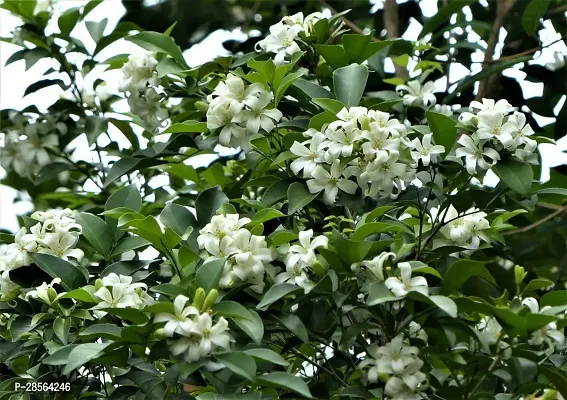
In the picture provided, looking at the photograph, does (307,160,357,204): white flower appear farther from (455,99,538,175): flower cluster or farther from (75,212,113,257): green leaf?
(75,212,113,257): green leaf

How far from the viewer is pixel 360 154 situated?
1125 mm

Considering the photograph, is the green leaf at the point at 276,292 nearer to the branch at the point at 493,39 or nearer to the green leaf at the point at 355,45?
the green leaf at the point at 355,45

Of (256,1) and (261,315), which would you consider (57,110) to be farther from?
(261,315)

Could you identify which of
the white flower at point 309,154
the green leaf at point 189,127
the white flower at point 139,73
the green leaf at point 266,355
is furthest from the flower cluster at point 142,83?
the green leaf at point 266,355

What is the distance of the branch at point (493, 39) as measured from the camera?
1.92 meters

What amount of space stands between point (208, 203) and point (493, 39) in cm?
94

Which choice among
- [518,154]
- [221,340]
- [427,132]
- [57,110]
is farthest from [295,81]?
[57,110]

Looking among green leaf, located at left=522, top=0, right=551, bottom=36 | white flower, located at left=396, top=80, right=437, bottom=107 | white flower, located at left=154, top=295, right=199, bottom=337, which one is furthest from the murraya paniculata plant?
green leaf, located at left=522, top=0, right=551, bottom=36

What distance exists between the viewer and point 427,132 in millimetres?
1230

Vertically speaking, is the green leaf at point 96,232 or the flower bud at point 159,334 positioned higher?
the flower bud at point 159,334

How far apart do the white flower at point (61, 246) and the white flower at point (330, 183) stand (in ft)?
1.12

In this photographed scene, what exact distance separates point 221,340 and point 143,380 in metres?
0.22

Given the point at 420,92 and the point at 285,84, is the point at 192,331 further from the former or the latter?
the point at 420,92

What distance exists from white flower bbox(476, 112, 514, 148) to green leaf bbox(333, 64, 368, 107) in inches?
6.9
